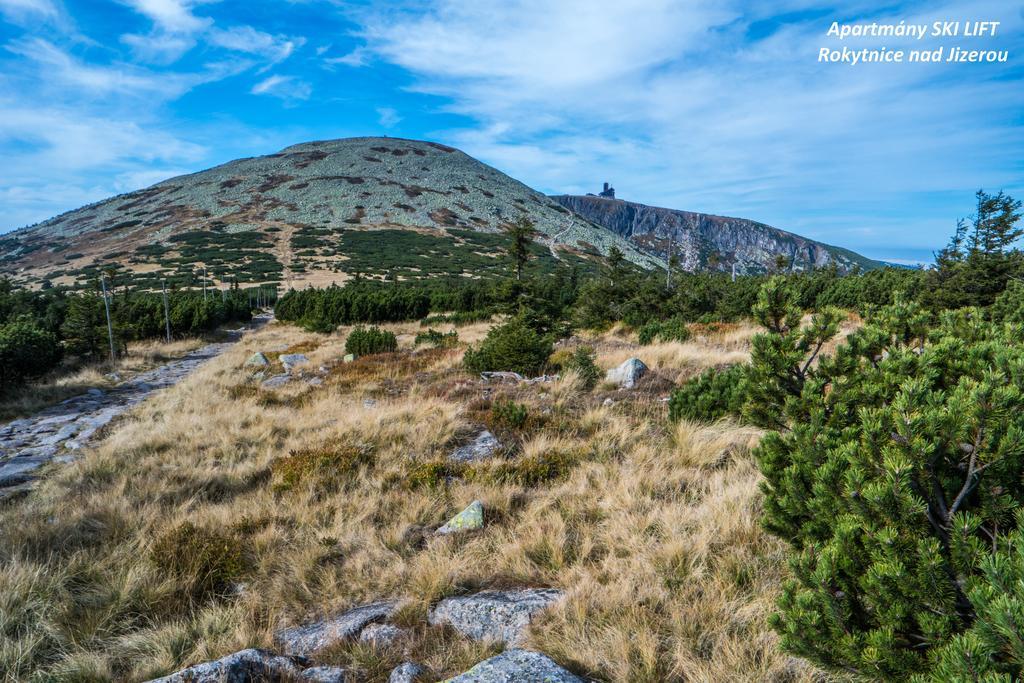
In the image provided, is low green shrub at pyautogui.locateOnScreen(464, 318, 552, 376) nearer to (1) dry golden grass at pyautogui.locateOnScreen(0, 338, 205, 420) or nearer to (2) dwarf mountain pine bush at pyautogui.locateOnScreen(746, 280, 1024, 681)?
(2) dwarf mountain pine bush at pyautogui.locateOnScreen(746, 280, 1024, 681)

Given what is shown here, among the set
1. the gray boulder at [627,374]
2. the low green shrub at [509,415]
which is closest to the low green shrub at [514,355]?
the gray boulder at [627,374]

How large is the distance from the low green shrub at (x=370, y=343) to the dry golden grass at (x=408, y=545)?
272 inches

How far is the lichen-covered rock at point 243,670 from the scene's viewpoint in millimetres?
2297

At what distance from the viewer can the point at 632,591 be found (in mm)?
2836

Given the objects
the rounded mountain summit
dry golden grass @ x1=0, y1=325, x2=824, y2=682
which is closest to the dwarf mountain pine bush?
dry golden grass @ x1=0, y1=325, x2=824, y2=682

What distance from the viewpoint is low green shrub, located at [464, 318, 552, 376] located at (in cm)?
959

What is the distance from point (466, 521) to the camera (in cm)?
403

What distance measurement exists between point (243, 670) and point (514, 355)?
7.55m

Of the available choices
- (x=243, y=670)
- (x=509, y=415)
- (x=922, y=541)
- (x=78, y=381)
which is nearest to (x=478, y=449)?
(x=509, y=415)

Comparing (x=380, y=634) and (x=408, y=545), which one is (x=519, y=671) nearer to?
(x=380, y=634)

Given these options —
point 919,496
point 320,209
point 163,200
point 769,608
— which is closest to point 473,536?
point 769,608

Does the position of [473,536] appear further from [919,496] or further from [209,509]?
[919,496]

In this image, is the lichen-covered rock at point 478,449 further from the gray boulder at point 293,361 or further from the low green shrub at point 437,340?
the gray boulder at point 293,361

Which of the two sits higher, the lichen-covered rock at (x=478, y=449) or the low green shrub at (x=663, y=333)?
the low green shrub at (x=663, y=333)
